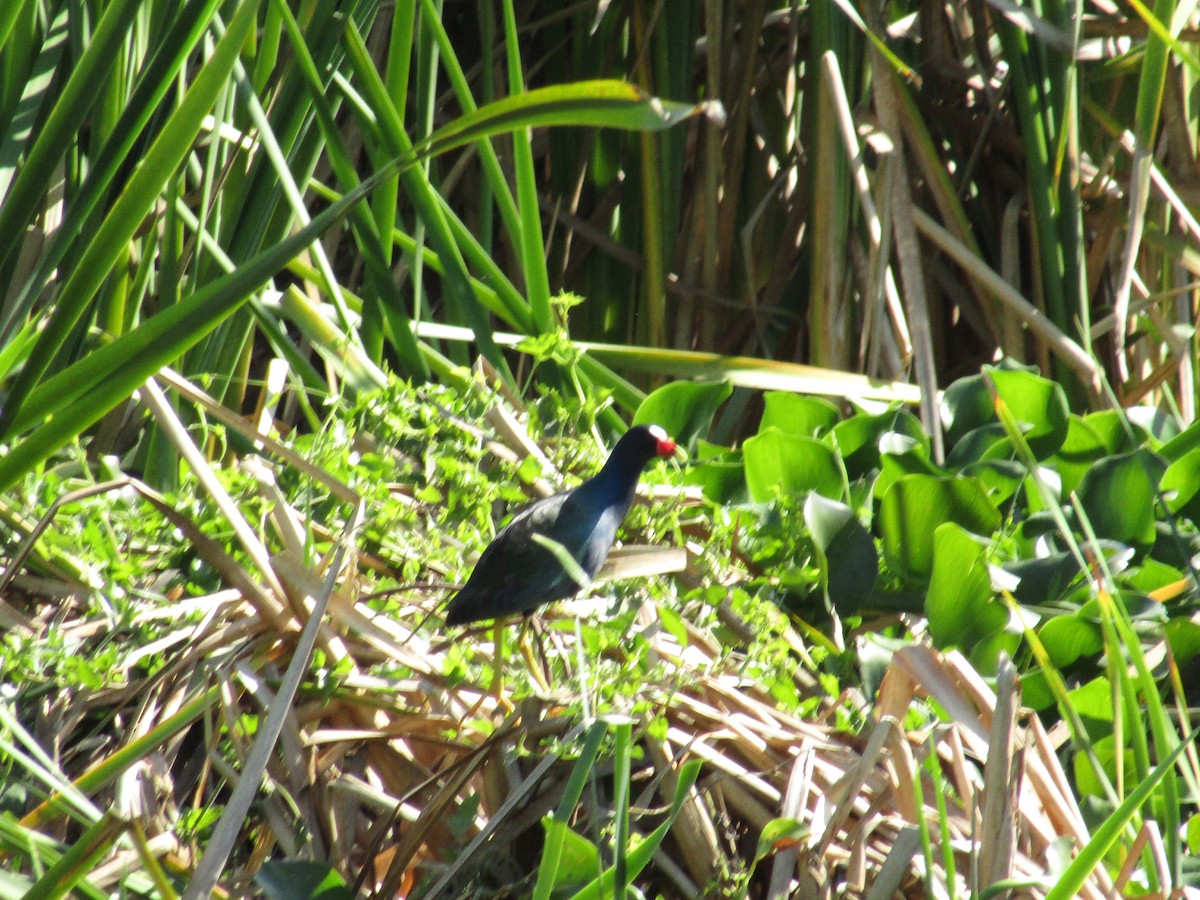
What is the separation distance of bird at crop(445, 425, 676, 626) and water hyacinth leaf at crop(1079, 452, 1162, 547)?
1.70 ft

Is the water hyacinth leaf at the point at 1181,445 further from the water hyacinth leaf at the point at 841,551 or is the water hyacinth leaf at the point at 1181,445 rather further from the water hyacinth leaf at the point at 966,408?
the water hyacinth leaf at the point at 841,551

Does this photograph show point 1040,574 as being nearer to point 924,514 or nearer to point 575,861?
point 924,514

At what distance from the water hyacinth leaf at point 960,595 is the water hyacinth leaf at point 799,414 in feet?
1.27

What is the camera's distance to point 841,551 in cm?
138

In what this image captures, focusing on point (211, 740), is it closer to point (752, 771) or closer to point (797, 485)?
point (752, 771)

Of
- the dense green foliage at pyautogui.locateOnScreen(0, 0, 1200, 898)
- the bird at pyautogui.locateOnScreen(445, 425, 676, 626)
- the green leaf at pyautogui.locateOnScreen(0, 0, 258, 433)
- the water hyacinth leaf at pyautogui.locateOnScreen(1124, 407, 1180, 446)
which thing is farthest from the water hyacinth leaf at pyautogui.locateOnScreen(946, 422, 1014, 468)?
the green leaf at pyautogui.locateOnScreen(0, 0, 258, 433)

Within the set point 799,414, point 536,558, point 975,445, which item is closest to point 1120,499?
point 975,445

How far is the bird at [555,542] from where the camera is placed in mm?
1237

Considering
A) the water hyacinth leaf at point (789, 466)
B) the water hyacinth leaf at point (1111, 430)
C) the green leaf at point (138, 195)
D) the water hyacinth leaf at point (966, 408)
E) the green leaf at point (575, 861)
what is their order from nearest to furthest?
the green leaf at point (138, 195) < the green leaf at point (575, 861) < the water hyacinth leaf at point (789, 466) < the water hyacinth leaf at point (1111, 430) < the water hyacinth leaf at point (966, 408)

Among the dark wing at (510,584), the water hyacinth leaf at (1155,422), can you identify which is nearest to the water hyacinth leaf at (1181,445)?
the water hyacinth leaf at (1155,422)

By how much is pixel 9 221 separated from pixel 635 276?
1380 mm

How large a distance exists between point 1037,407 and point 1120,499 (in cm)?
17

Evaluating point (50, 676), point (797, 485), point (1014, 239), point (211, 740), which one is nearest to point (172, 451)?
point (50, 676)

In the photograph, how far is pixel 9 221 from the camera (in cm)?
97
